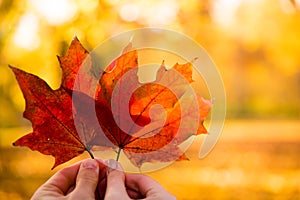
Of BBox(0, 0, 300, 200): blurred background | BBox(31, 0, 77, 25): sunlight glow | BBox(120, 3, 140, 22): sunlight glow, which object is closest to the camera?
BBox(31, 0, 77, 25): sunlight glow

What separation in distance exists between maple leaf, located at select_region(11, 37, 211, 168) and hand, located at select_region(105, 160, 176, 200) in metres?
0.03

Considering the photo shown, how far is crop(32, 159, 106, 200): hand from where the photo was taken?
2.06 ft

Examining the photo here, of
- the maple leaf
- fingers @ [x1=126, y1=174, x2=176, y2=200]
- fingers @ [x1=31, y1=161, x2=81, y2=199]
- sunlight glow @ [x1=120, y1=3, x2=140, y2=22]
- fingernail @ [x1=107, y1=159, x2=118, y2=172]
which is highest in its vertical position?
sunlight glow @ [x1=120, y1=3, x2=140, y2=22]

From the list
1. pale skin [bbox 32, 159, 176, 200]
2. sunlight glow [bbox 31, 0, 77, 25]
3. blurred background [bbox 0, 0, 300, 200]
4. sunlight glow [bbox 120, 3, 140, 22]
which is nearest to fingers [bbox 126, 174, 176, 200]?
pale skin [bbox 32, 159, 176, 200]

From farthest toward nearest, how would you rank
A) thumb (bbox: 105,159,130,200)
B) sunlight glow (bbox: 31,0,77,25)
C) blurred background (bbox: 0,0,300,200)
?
blurred background (bbox: 0,0,300,200) → sunlight glow (bbox: 31,0,77,25) → thumb (bbox: 105,159,130,200)

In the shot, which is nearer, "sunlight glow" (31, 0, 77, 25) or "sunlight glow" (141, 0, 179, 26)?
"sunlight glow" (31, 0, 77, 25)

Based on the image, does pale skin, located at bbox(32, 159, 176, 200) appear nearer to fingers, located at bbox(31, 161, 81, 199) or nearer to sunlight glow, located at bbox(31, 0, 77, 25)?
fingers, located at bbox(31, 161, 81, 199)

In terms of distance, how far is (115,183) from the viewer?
637 mm

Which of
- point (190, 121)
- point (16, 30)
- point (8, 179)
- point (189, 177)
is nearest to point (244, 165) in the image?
point (189, 177)

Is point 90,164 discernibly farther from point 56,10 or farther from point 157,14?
point 157,14

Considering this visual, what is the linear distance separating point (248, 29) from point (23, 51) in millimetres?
3282

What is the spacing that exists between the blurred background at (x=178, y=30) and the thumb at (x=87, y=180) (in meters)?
1.64

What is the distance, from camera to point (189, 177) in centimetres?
464

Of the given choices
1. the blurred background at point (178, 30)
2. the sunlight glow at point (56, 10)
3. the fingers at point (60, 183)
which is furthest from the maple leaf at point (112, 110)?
the sunlight glow at point (56, 10)
